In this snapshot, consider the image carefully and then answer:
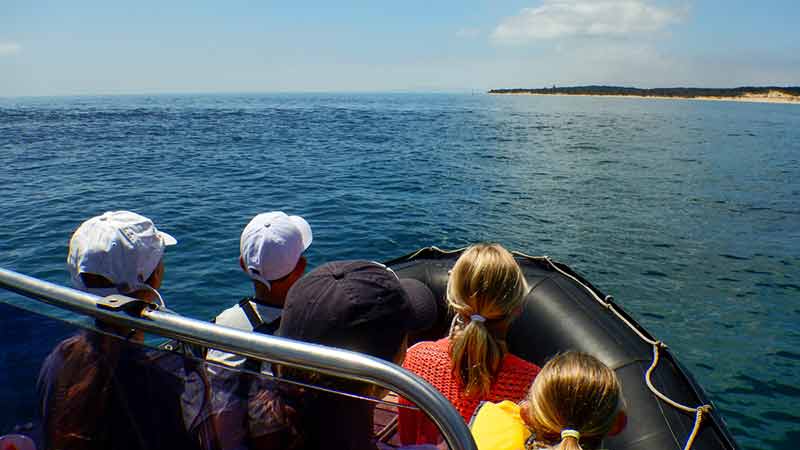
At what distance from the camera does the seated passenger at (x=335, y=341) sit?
1.21m

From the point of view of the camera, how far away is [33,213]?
31.1ft

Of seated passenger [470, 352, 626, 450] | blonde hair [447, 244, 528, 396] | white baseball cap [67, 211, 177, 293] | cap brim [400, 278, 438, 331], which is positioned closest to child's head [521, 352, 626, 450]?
seated passenger [470, 352, 626, 450]

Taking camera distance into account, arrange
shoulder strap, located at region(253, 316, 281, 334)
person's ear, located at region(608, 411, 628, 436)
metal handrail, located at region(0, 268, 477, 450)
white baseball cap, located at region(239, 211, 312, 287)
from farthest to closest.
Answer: white baseball cap, located at region(239, 211, 312, 287) < shoulder strap, located at region(253, 316, 281, 334) < person's ear, located at region(608, 411, 628, 436) < metal handrail, located at region(0, 268, 477, 450)

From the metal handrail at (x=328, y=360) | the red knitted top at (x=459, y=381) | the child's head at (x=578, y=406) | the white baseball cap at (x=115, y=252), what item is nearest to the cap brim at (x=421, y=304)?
the red knitted top at (x=459, y=381)

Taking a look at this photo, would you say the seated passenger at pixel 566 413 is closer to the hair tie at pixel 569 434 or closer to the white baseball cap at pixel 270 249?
the hair tie at pixel 569 434

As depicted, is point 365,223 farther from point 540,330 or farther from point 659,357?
point 659,357

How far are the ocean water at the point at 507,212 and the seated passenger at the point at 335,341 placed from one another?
4016 millimetres

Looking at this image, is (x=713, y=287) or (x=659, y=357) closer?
(x=659, y=357)

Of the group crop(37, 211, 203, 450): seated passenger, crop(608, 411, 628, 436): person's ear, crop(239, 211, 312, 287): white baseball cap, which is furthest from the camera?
crop(239, 211, 312, 287): white baseball cap

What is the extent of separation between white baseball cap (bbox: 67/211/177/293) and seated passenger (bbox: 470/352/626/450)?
4.60ft

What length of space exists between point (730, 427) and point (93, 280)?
4.64 meters

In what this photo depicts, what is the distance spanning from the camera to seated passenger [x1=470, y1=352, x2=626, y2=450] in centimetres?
162

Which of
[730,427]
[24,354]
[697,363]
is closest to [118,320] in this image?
[24,354]

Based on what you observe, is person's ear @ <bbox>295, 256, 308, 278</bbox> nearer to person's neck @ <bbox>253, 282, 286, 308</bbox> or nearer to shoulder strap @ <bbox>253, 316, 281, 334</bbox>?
person's neck @ <bbox>253, 282, 286, 308</bbox>
